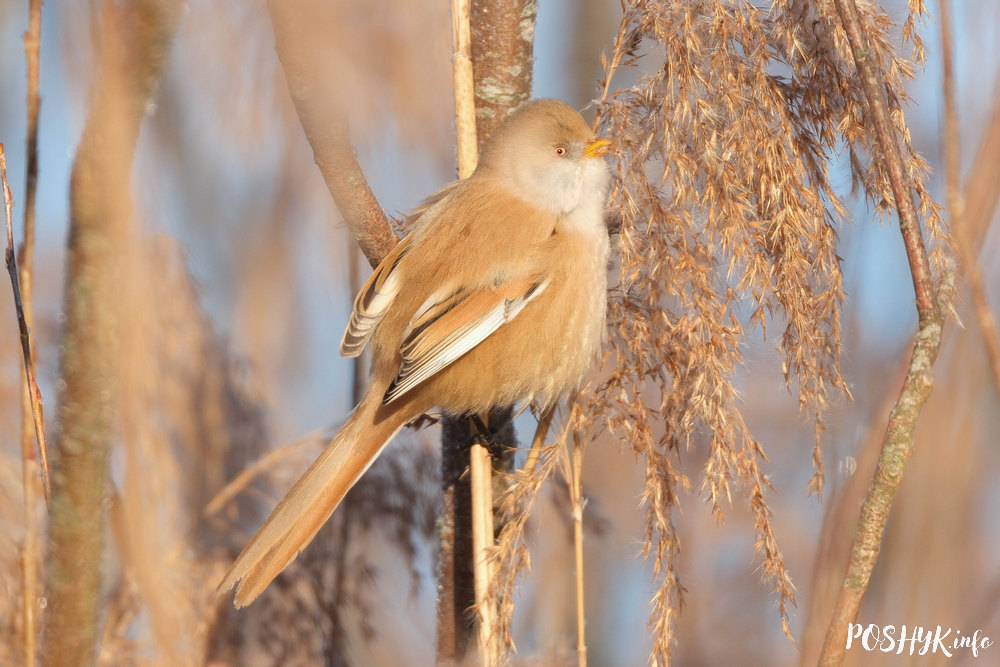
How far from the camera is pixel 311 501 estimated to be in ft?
7.09

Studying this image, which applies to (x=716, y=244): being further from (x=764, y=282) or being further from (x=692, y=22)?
(x=692, y=22)

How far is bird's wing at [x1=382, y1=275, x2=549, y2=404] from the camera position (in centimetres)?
228

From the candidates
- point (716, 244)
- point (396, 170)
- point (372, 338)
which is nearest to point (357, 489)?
point (372, 338)

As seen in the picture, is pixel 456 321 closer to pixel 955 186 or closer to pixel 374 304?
pixel 374 304

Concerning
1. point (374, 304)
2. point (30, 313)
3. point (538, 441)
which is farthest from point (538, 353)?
point (30, 313)

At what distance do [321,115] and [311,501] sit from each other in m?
0.88

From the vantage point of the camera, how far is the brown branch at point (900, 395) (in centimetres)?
136

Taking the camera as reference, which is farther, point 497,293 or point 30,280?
point 497,293

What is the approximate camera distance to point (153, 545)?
1.48m

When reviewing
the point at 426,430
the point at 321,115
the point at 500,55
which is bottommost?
the point at 426,430

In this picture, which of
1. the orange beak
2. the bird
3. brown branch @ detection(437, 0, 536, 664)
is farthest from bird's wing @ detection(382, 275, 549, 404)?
the orange beak

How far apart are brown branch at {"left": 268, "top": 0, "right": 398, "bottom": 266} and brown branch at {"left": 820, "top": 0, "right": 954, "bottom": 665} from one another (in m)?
1.00

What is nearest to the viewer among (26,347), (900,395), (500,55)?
(26,347)

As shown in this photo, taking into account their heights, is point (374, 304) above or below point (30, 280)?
below
